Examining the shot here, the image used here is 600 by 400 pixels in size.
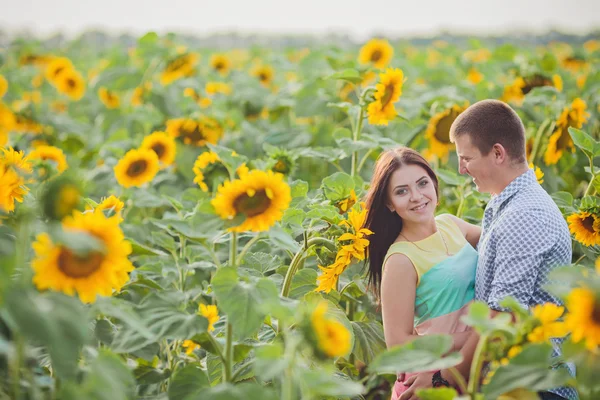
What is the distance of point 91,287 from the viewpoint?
1257 mm

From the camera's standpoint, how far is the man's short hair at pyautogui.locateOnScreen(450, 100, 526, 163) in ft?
6.34

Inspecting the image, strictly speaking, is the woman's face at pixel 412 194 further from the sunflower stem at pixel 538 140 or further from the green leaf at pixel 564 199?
the sunflower stem at pixel 538 140

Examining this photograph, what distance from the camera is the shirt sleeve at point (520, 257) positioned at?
1.73 m

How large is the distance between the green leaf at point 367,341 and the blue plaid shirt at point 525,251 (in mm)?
344

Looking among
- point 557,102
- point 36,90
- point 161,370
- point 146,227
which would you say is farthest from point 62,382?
point 36,90

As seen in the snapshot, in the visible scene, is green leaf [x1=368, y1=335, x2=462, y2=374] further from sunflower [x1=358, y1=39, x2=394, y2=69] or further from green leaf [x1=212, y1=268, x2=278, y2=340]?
sunflower [x1=358, y1=39, x2=394, y2=69]

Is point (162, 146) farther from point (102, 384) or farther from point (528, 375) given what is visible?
point (528, 375)

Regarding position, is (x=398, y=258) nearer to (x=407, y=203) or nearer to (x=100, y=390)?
(x=407, y=203)

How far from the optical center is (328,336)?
1.22 m

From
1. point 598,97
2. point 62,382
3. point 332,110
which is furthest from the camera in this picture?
point 332,110

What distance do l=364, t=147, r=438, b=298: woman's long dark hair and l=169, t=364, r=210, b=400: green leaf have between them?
0.67m

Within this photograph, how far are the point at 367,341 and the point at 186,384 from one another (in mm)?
658

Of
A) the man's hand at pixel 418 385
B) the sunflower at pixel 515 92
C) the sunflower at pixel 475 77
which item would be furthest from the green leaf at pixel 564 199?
the sunflower at pixel 475 77

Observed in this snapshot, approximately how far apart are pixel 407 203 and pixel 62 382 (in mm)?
1074
